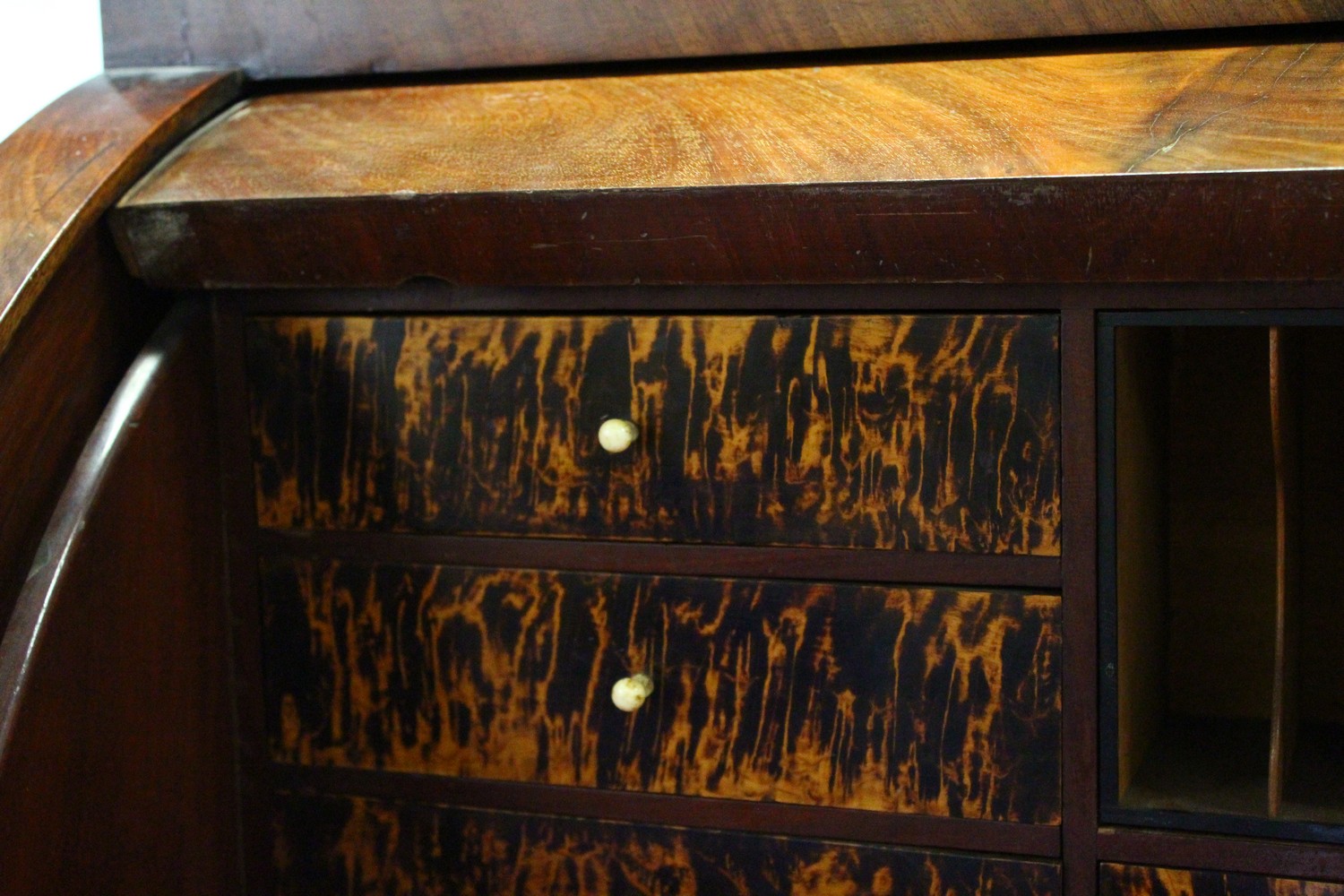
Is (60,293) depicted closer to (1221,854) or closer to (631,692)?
(631,692)

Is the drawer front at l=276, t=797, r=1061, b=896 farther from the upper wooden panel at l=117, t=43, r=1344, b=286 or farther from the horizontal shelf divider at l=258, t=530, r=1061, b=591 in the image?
the upper wooden panel at l=117, t=43, r=1344, b=286

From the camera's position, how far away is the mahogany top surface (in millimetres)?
585

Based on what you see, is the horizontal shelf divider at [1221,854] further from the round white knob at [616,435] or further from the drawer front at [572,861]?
the round white knob at [616,435]

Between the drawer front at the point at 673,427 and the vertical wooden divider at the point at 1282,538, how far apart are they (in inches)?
4.2

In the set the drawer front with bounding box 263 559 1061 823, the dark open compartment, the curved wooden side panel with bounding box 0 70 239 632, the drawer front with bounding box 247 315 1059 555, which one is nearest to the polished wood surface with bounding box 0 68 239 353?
the curved wooden side panel with bounding box 0 70 239 632

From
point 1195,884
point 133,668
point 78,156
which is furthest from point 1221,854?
point 78,156

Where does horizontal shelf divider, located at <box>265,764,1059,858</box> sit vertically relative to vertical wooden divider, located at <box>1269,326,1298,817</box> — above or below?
below

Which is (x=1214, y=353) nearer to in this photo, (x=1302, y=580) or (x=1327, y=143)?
(x=1302, y=580)

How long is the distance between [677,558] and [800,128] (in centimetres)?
24

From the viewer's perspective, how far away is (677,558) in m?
0.68

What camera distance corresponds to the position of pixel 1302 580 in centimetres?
87

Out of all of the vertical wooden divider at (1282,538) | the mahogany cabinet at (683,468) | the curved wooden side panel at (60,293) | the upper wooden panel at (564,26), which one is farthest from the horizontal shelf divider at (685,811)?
the upper wooden panel at (564,26)

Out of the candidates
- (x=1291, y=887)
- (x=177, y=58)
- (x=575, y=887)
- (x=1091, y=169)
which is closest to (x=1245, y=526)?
(x=1291, y=887)

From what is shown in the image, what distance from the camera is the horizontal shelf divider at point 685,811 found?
657 mm
